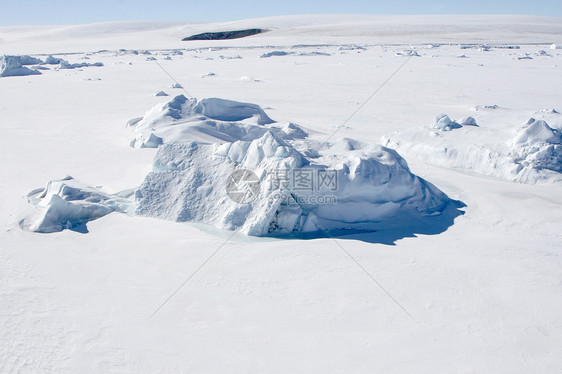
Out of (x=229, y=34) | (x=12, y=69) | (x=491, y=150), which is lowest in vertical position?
(x=491, y=150)

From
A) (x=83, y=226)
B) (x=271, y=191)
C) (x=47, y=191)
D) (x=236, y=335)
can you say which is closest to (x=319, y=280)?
(x=236, y=335)

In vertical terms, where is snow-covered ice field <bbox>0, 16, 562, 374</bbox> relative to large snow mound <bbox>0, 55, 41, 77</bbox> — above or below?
below

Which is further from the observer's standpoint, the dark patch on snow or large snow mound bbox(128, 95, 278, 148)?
the dark patch on snow

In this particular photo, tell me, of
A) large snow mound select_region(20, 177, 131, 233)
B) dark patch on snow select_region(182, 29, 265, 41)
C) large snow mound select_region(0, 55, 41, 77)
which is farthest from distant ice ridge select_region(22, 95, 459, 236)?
dark patch on snow select_region(182, 29, 265, 41)
